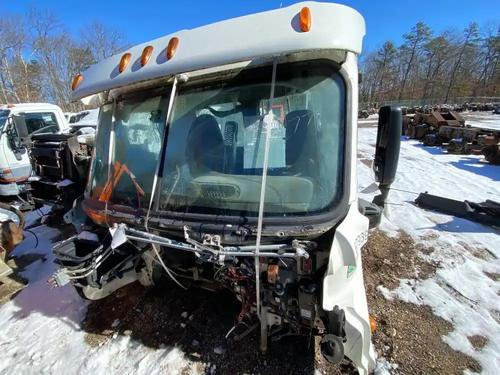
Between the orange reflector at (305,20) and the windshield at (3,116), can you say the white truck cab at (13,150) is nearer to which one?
the windshield at (3,116)

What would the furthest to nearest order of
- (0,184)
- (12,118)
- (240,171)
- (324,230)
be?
(0,184), (12,118), (240,171), (324,230)

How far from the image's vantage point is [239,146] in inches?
80.4

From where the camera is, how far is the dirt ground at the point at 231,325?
231 cm

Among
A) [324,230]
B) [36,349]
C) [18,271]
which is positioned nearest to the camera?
[324,230]

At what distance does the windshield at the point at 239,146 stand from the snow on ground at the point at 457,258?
2.19 meters

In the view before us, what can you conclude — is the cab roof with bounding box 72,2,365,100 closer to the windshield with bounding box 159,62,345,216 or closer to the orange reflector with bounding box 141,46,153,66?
the orange reflector with bounding box 141,46,153,66

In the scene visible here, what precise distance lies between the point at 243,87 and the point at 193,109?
0.43 m

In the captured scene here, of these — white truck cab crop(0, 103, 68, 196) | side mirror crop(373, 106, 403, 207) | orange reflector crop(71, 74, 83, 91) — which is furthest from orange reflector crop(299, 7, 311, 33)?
white truck cab crop(0, 103, 68, 196)

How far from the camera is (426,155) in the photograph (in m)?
10.9

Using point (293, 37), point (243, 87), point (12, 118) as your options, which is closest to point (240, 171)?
point (243, 87)

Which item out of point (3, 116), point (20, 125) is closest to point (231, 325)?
point (20, 125)

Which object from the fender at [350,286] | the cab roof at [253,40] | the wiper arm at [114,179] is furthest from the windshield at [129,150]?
the fender at [350,286]

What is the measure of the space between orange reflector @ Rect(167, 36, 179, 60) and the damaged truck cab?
0.04 ft

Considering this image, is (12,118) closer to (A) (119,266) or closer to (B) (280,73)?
(A) (119,266)
